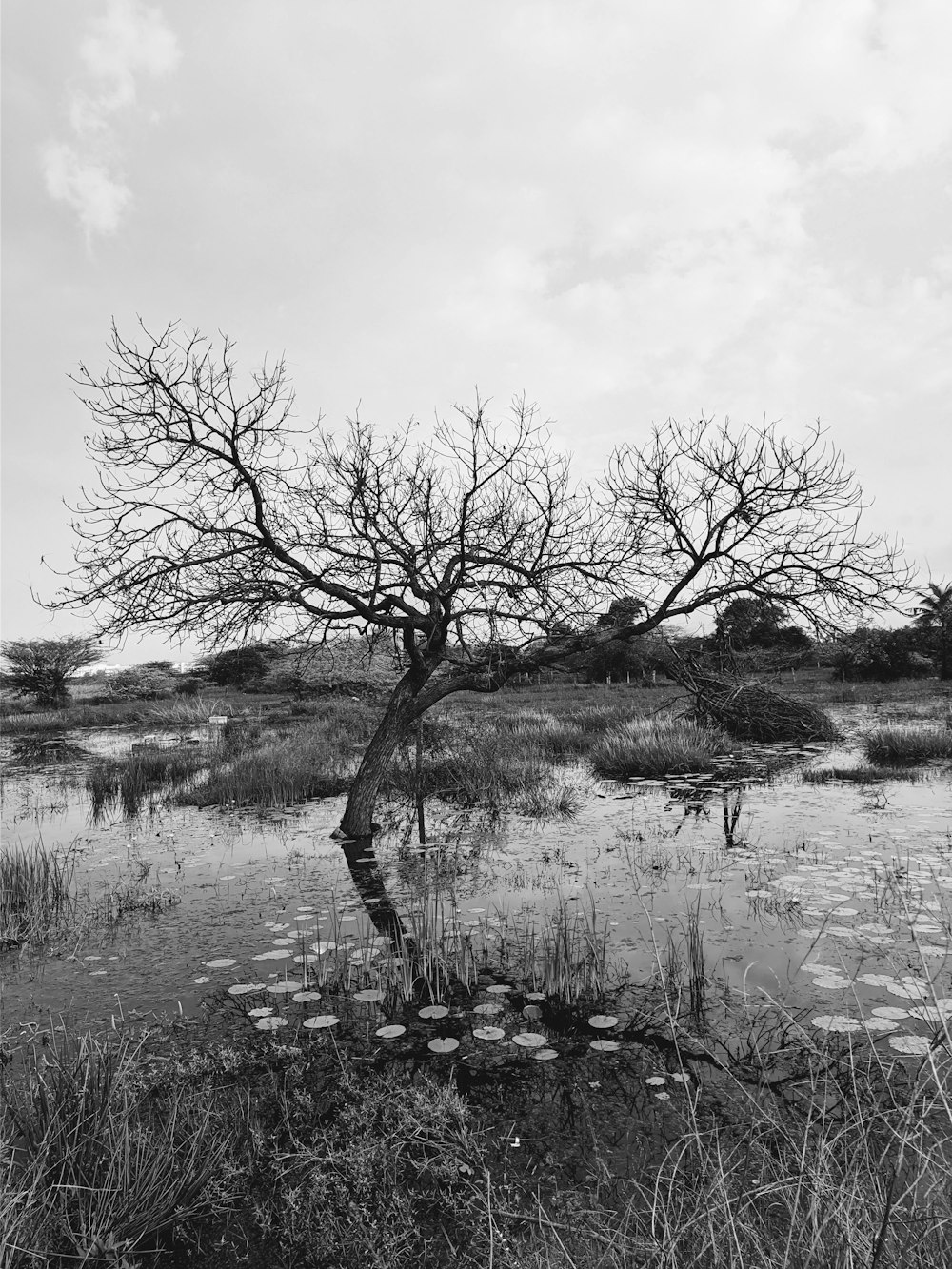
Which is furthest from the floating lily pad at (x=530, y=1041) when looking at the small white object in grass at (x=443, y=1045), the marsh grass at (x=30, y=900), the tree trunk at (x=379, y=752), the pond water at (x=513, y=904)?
the tree trunk at (x=379, y=752)

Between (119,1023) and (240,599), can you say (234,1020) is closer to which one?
(119,1023)

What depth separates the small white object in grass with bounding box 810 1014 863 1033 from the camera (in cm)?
432

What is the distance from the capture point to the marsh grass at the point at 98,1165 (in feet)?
9.11

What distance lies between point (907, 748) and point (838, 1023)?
14.8 m

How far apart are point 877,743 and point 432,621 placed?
1243cm

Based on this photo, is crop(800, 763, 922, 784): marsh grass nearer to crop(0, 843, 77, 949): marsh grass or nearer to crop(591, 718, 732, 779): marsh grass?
crop(591, 718, 732, 779): marsh grass

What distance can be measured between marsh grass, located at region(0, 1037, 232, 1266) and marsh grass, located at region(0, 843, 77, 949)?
392 centimetres

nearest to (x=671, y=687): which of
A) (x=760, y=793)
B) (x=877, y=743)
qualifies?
(x=877, y=743)

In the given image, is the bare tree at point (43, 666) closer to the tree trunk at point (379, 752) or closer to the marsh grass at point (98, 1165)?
the tree trunk at point (379, 752)

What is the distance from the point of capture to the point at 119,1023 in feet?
16.1

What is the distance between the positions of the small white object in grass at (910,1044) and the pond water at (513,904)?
0.01m

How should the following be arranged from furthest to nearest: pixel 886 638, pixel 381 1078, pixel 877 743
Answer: pixel 886 638
pixel 877 743
pixel 381 1078

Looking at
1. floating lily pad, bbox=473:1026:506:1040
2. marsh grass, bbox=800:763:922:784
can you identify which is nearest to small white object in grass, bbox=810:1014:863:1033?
floating lily pad, bbox=473:1026:506:1040

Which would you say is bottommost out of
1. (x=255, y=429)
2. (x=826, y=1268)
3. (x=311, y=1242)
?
(x=311, y=1242)
